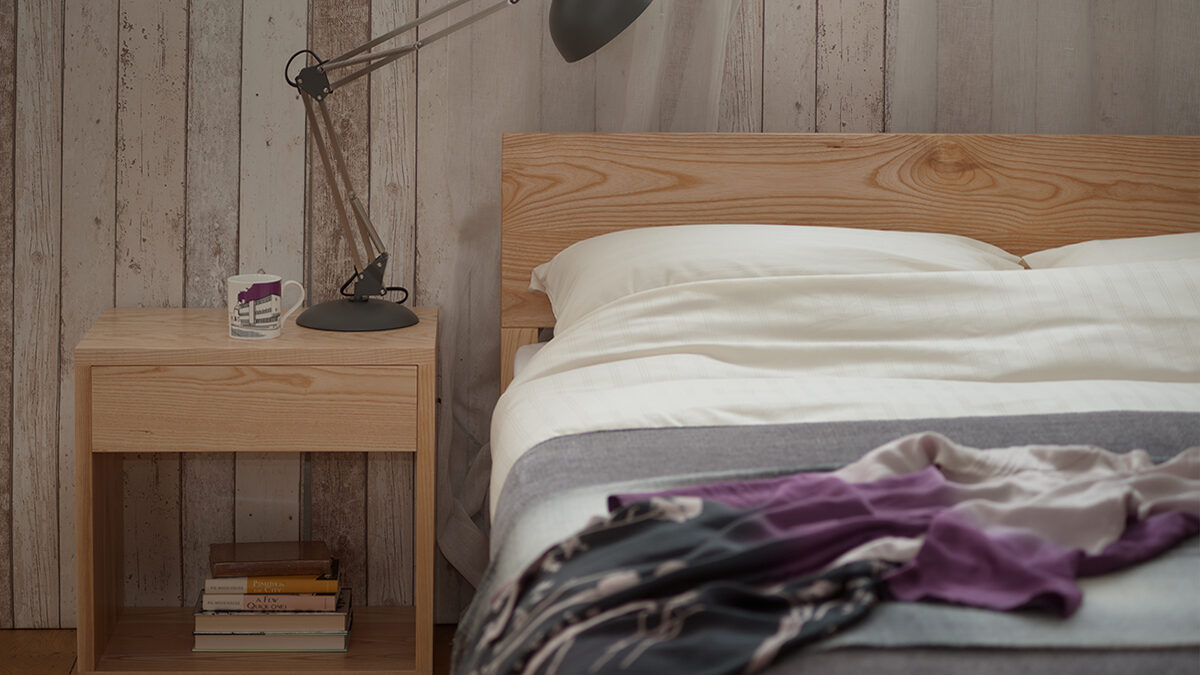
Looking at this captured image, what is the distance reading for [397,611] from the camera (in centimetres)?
204

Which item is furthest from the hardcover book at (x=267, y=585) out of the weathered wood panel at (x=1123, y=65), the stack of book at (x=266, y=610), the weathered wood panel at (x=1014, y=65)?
the weathered wood panel at (x=1123, y=65)

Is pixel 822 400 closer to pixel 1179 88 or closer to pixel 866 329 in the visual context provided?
pixel 866 329

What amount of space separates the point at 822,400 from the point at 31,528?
4.99ft

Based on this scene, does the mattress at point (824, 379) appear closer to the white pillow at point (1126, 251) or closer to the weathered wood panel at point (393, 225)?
the white pillow at point (1126, 251)

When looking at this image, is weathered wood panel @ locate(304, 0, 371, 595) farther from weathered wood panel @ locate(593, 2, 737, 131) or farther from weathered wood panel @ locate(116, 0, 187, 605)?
weathered wood panel @ locate(593, 2, 737, 131)

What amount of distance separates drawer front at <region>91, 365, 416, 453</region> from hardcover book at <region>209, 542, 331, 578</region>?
266mm

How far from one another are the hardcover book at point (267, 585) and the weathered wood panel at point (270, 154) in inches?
9.9

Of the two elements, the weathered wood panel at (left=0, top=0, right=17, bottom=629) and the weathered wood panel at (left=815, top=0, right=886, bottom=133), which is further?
the weathered wood panel at (left=815, top=0, right=886, bottom=133)

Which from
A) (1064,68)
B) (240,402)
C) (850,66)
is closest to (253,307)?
(240,402)

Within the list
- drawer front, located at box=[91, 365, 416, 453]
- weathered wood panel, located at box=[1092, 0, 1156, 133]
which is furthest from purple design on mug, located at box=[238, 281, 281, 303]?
weathered wood panel, located at box=[1092, 0, 1156, 133]

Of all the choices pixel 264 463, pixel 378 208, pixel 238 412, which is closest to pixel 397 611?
pixel 264 463

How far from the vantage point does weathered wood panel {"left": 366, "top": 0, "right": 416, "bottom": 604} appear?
1.94m

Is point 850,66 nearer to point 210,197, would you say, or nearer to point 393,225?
point 393,225

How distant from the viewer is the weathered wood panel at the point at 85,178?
188 centimetres
